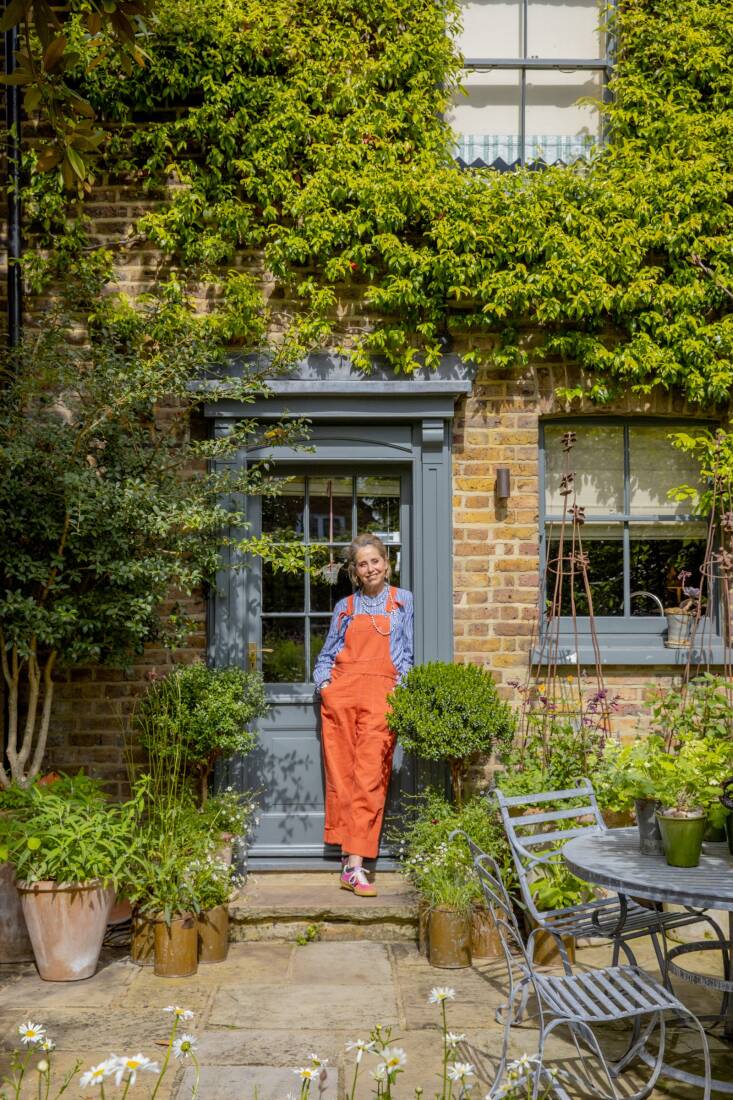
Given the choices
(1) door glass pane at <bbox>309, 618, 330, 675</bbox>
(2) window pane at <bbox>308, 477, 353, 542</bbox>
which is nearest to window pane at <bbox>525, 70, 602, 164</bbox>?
(2) window pane at <bbox>308, 477, 353, 542</bbox>

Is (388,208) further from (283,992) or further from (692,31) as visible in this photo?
(283,992)

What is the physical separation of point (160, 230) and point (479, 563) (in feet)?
8.48

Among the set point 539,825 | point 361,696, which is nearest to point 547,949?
point 539,825

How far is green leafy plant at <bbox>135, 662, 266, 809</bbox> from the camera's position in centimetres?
522

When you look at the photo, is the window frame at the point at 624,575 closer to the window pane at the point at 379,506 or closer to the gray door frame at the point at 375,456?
the gray door frame at the point at 375,456

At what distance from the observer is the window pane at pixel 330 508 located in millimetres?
6074

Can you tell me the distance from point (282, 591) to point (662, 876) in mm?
3369

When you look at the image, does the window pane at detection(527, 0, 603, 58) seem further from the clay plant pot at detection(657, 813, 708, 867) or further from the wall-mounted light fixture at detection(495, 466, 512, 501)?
the clay plant pot at detection(657, 813, 708, 867)

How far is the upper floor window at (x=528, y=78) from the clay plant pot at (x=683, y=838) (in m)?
4.38

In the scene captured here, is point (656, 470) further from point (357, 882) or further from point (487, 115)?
point (357, 882)

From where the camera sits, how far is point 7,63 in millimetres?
5762

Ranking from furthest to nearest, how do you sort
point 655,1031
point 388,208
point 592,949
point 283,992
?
point 388,208 < point 592,949 < point 283,992 < point 655,1031

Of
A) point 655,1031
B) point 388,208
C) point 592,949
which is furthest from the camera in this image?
point 388,208

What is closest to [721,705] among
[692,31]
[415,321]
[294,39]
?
[415,321]
